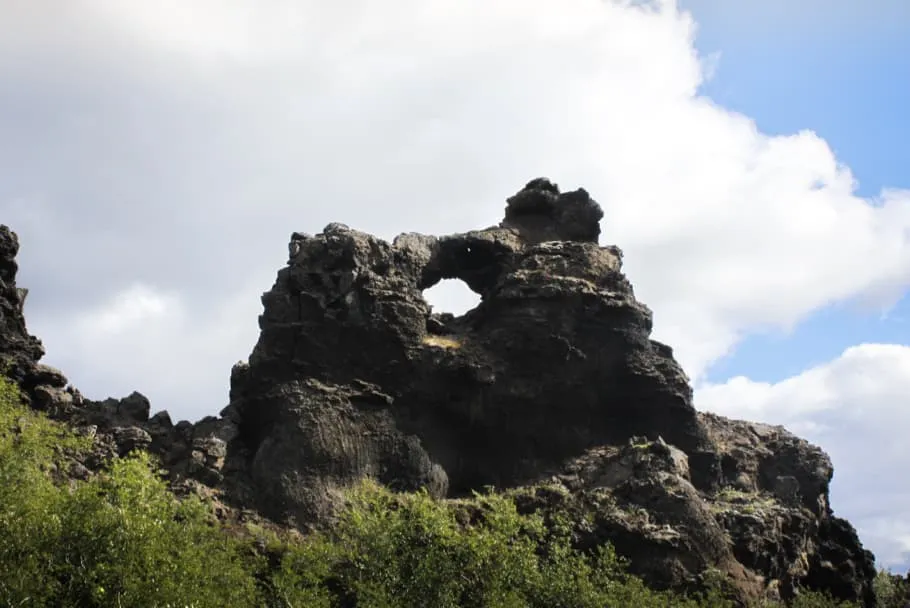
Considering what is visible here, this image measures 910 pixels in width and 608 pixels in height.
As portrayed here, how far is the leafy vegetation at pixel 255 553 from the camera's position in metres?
33.6

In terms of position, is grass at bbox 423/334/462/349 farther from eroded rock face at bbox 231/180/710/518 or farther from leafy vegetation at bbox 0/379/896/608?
leafy vegetation at bbox 0/379/896/608

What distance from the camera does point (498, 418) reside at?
181 feet

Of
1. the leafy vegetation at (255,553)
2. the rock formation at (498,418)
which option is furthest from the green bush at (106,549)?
the rock formation at (498,418)

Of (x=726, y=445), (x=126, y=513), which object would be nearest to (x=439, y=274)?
(x=726, y=445)

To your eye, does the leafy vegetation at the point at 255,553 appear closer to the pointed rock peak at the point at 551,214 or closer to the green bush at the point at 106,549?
the green bush at the point at 106,549

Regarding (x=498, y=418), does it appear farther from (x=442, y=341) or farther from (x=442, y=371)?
(x=442, y=341)

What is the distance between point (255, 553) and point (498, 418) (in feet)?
55.8

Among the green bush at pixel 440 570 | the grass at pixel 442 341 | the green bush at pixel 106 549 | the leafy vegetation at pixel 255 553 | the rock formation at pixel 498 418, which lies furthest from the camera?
the grass at pixel 442 341

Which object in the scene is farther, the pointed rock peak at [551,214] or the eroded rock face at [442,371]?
the pointed rock peak at [551,214]

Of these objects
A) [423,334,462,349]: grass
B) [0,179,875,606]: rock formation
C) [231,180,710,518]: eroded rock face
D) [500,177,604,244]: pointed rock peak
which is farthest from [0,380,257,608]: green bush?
[500,177,604,244]: pointed rock peak

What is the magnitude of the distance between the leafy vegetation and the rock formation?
95.5 inches

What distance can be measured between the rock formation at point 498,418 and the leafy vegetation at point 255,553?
95.5 inches

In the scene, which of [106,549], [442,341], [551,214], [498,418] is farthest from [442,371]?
[106,549]

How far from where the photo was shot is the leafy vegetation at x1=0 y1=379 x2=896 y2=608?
33594 millimetres
